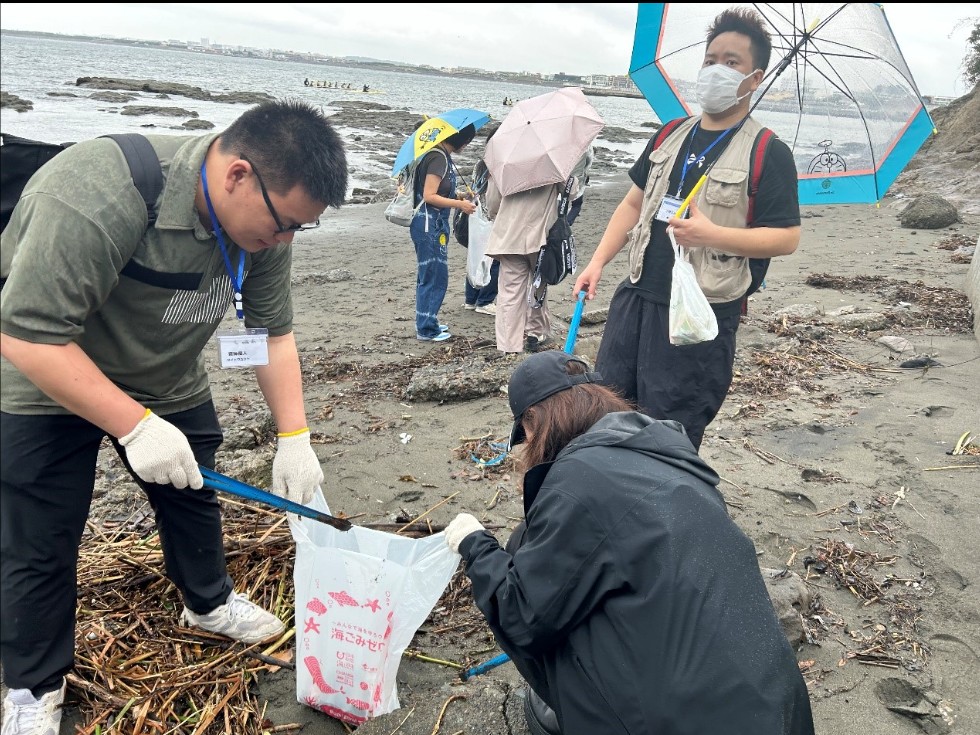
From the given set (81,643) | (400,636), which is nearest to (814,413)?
(400,636)

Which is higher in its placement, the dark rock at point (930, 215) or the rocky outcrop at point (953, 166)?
the rocky outcrop at point (953, 166)

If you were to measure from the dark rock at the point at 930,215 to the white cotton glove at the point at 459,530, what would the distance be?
10.8m

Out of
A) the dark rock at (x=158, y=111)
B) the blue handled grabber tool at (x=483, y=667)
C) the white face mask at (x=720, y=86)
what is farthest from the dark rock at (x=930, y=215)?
the dark rock at (x=158, y=111)

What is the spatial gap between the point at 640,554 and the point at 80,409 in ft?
4.72

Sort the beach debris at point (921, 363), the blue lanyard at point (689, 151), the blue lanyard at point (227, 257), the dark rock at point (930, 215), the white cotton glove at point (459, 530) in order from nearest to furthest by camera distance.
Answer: the blue lanyard at point (227, 257)
the white cotton glove at point (459, 530)
the blue lanyard at point (689, 151)
the beach debris at point (921, 363)
the dark rock at point (930, 215)

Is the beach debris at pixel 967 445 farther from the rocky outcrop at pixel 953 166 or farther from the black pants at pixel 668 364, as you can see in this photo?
the rocky outcrop at pixel 953 166

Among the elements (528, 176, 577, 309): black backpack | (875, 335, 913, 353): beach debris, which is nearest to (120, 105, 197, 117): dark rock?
(528, 176, 577, 309): black backpack

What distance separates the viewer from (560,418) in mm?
Result: 1770

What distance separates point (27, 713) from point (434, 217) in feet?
15.1

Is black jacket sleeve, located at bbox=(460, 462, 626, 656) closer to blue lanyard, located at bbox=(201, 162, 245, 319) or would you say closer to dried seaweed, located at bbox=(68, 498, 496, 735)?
dried seaweed, located at bbox=(68, 498, 496, 735)

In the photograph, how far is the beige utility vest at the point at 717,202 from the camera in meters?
2.60

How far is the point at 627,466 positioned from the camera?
5.09ft

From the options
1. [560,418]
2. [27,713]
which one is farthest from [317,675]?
[560,418]

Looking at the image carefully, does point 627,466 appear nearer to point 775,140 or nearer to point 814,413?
point 775,140
